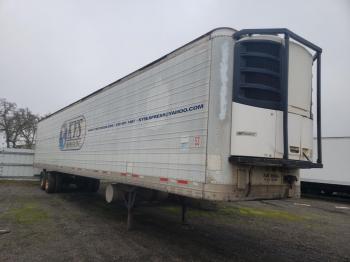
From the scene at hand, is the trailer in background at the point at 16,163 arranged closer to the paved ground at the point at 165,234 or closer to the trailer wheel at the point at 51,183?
the trailer wheel at the point at 51,183

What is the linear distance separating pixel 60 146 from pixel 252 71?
1058 cm

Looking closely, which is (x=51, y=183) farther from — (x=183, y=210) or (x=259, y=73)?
(x=259, y=73)

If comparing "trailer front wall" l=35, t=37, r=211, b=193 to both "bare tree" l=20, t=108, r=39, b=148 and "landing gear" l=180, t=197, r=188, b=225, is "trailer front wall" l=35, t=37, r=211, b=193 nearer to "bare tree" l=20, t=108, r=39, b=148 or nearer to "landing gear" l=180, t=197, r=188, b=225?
"landing gear" l=180, t=197, r=188, b=225

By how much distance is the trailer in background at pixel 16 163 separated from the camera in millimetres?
20359

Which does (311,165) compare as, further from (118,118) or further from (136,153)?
(118,118)

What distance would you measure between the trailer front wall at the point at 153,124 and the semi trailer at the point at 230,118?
0.02 metres

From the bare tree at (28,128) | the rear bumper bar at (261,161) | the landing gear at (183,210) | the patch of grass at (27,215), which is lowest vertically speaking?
the patch of grass at (27,215)

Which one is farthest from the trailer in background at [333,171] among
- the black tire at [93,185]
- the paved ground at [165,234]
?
the black tire at [93,185]

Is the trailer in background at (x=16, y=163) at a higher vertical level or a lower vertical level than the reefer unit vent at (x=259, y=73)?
lower

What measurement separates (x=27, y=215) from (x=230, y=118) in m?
7.74

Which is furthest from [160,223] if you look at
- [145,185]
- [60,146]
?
[60,146]

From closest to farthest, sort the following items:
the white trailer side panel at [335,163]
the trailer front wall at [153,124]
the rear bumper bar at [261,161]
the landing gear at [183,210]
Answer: the rear bumper bar at [261,161] → the trailer front wall at [153,124] → the landing gear at [183,210] → the white trailer side panel at [335,163]

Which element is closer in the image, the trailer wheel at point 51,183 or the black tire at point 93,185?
the trailer wheel at point 51,183

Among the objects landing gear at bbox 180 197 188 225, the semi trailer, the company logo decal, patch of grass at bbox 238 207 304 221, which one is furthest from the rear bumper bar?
the company logo decal
